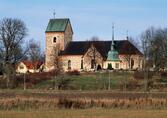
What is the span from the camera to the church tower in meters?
141

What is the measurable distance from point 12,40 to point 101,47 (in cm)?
3231

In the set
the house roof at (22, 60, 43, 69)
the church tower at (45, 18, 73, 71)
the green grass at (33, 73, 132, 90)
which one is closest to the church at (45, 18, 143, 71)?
the church tower at (45, 18, 73, 71)

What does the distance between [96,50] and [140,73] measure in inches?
1614

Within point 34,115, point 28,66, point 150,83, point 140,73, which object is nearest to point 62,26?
point 28,66

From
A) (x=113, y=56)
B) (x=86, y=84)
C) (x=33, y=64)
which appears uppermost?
(x=113, y=56)

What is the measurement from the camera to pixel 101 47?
13462 cm

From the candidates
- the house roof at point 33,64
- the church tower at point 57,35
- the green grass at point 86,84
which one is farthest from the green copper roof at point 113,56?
the green grass at point 86,84

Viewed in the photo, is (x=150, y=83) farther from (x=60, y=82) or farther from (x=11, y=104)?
(x=11, y=104)

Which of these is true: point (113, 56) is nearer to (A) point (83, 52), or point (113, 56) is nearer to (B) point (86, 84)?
(A) point (83, 52)

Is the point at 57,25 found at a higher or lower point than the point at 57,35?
higher

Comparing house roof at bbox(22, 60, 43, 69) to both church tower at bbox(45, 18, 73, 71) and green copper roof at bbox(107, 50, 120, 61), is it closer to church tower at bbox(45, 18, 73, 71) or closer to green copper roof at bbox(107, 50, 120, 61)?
church tower at bbox(45, 18, 73, 71)

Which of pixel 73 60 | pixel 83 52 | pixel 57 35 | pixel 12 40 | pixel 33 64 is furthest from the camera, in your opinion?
pixel 57 35

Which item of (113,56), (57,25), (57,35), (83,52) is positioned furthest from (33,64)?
(113,56)

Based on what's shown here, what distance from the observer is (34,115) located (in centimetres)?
3100
